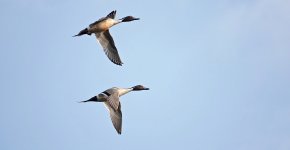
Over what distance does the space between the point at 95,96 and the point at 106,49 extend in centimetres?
168

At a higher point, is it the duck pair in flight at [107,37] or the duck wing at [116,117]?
the duck pair in flight at [107,37]

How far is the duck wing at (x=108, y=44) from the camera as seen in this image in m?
30.8

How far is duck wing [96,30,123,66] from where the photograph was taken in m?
30.8

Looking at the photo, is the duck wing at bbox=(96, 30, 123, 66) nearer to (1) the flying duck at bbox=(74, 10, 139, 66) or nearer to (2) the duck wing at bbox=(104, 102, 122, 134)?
(1) the flying duck at bbox=(74, 10, 139, 66)

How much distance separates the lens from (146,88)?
31984 millimetres

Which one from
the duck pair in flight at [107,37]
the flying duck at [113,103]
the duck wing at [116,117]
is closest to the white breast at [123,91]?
the duck pair in flight at [107,37]

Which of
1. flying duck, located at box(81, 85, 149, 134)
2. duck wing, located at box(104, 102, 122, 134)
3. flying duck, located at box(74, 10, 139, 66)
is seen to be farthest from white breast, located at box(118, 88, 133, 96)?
duck wing, located at box(104, 102, 122, 134)

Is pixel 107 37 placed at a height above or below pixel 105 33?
below

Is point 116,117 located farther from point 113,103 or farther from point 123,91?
point 123,91

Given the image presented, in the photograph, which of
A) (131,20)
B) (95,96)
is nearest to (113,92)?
(95,96)

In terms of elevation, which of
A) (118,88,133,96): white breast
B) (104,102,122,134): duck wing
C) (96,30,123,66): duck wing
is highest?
(96,30,123,66): duck wing

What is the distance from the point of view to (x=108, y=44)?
30.9 meters

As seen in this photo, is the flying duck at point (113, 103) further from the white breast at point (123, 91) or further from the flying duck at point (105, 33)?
the flying duck at point (105, 33)

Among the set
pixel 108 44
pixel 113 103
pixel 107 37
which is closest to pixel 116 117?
pixel 113 103
